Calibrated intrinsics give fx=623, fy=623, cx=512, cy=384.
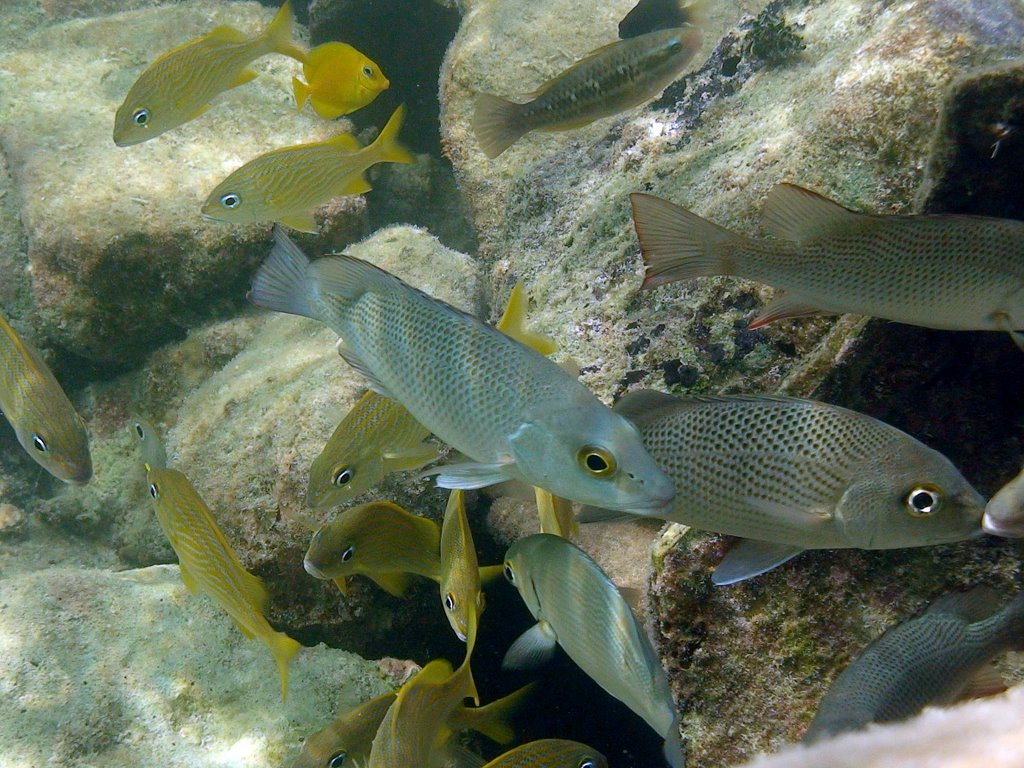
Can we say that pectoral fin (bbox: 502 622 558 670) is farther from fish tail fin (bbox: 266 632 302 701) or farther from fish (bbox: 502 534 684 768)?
fish tail fin (bbox: 266 632 302 701)

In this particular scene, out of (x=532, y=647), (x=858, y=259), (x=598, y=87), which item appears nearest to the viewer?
(x=858, y=259)

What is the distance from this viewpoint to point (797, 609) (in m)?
2.13

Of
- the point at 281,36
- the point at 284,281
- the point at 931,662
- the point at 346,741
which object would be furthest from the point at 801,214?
the point at 281,36

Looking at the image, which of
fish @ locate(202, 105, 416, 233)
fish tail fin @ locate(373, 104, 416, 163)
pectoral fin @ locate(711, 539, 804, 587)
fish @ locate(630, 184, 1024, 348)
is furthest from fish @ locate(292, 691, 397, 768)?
fish tail fin @ locate(373, 104, 416, 163)

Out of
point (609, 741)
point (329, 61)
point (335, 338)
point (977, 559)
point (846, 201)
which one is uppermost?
point (329, 61)

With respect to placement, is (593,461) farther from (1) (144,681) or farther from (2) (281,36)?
(2) (281,36)

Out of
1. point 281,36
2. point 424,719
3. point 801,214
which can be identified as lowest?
point 424,719

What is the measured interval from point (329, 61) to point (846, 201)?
3.34 metres

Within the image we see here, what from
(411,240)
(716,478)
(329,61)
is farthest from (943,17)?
(411,240)

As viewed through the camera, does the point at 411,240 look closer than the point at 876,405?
No

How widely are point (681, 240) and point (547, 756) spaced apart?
1877 mm

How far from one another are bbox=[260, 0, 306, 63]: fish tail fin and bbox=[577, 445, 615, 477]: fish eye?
147 inches

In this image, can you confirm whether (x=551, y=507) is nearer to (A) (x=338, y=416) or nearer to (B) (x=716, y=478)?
(B) (x=716, y=478)

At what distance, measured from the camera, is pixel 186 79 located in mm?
3980
